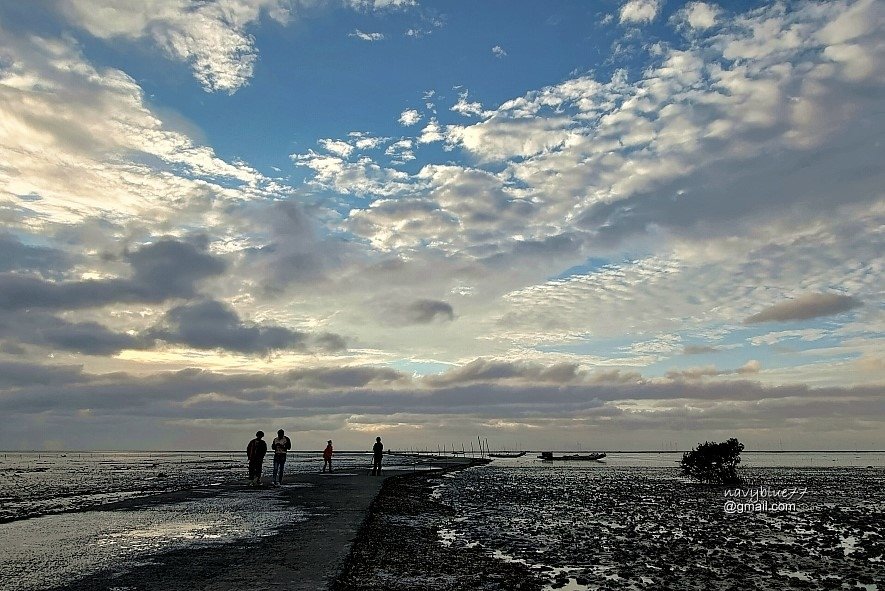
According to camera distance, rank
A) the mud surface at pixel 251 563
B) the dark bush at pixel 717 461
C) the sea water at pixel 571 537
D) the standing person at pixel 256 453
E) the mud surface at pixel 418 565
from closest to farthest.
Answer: the mud surface at pixel 251 563 < the mud surface at pixel 418 565 < the sea water at pixel 571 537 < the standing person at pixel 256 453 < the dark bush at pixel 717 461

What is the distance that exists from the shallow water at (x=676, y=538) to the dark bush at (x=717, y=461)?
11.0 meters

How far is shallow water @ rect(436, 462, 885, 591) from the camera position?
16578 mm

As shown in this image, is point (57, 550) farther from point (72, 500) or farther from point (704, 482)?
point (704, 482)

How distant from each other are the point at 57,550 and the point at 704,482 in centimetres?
5200

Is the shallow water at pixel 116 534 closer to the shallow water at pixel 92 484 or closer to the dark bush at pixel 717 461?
the shallow water at pixel 92 484

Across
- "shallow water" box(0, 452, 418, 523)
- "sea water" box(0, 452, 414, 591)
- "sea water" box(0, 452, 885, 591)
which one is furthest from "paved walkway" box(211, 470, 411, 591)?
"shallow water" box(0, 452, 418, 523)

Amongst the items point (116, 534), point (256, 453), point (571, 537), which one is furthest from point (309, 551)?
point (256, 453)

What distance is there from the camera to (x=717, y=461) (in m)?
53.8

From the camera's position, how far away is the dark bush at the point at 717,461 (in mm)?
52875

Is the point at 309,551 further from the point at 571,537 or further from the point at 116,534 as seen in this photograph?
the point at 571,537

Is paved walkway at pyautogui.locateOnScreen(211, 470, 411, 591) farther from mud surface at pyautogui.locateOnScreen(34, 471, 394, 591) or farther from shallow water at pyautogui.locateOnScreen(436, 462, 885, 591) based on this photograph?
shallow water at pyautogui.locateOnScreen(436, 462, 885, 591)

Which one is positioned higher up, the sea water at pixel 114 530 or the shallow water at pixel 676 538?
the sea water at pixel 114 530

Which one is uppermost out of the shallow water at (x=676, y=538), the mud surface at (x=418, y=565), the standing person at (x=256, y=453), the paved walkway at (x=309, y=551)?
the standing person at (x=256, y=453)

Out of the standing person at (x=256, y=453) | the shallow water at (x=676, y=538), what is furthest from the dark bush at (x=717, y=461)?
the standing person at (x=256, y=453)
